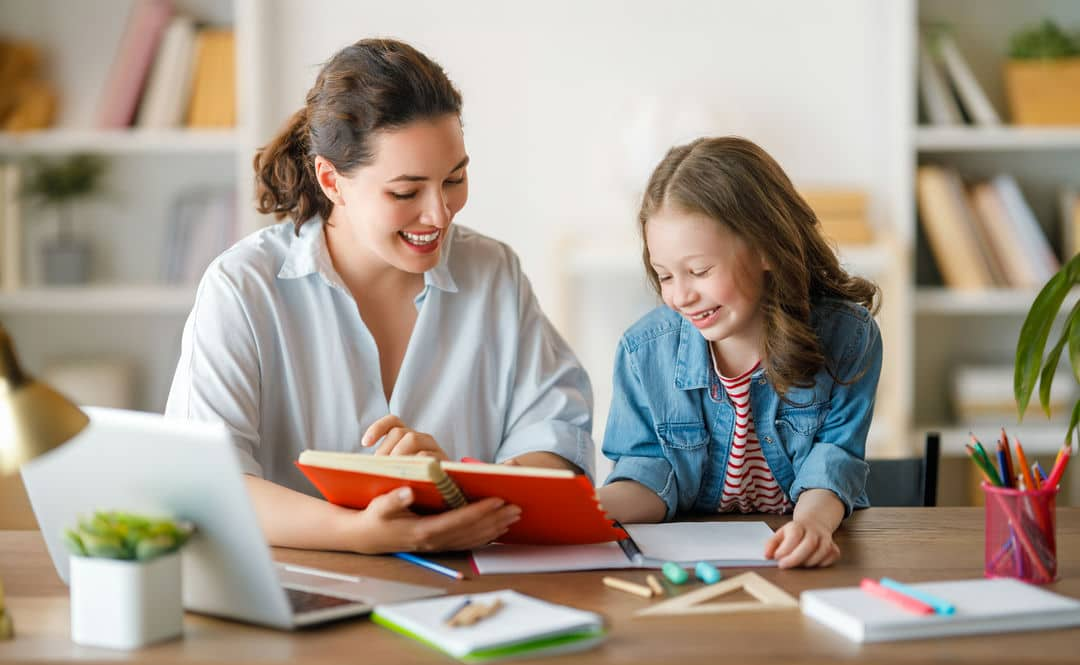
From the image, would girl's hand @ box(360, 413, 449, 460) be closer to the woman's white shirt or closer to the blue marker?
the woman's white shirt

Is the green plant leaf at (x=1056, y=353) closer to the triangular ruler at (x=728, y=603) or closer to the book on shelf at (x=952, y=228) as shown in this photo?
the triangular ruler at (x=728, y=603)

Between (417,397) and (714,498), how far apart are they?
46 centimetres

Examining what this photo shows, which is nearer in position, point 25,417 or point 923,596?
point 25,417

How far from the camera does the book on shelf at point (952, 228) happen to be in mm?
3117

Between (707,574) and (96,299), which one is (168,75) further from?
(707,574)

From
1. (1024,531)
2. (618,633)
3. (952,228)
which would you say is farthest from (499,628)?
(952,228)

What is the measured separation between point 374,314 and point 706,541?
25.4 inches

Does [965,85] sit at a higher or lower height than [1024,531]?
higher

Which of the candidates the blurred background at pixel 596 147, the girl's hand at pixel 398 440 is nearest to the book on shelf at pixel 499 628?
the girl's hand at pixel 398 440

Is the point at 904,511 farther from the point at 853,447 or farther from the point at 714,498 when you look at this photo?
the point at 714,498

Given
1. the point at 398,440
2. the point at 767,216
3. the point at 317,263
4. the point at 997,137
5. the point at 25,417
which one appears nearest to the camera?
the point at 25,417

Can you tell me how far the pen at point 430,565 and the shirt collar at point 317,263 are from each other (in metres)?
0.50

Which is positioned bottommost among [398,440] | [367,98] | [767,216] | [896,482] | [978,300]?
[896,482]

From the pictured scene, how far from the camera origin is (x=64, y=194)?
3273 mm
